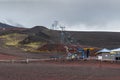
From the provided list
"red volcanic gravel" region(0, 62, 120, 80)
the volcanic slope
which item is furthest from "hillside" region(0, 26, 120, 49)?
"red volcanic gravel" region(0, 62, 120, 80)

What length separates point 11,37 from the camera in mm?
118562

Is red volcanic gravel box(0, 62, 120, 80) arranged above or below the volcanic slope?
below

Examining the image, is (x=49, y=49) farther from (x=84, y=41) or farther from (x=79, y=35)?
(x=79, y=35)

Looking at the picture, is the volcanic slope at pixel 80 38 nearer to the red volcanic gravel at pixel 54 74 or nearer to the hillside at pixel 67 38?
the hillside at pixel 67 38

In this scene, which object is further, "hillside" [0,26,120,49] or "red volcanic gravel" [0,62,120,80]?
→ "hillside" [0,26,120,49]

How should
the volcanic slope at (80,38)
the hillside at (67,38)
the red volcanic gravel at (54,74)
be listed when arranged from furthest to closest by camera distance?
the volcanic slope at (80,38) < the hillside at (67,38) < the red volcanic gravel at (54,74)

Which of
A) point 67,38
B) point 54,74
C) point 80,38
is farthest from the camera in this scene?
point 80,38

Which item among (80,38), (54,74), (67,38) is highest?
(80,38)

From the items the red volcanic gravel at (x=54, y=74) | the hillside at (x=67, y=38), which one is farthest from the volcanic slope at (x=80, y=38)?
the red volcanic gravel at (x=54, y=74)

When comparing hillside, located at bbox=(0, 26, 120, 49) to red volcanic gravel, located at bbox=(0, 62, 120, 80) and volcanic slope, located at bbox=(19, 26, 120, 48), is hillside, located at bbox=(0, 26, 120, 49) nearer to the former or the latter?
volcanic slope, located at bbox=(19, 26, 120, 48)

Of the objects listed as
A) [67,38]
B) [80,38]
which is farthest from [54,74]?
[80,38]

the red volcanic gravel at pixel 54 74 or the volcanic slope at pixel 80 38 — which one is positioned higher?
the volcanic slope at pixel 80 38

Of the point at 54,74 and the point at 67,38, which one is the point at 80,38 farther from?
the point at 54,74

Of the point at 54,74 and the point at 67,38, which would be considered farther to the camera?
the point at 67,38
